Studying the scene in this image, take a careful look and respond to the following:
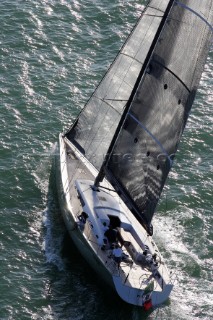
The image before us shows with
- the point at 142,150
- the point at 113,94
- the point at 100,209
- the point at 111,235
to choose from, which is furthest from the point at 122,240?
the point at 113,94

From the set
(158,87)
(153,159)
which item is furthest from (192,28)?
(153,159)

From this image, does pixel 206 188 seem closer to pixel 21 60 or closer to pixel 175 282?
pixel 175 282

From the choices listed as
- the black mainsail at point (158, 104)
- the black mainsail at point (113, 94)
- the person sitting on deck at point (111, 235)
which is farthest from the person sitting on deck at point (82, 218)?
the black mainsail at point (113, 94)

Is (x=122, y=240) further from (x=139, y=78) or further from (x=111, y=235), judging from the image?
(x=139, y=78)

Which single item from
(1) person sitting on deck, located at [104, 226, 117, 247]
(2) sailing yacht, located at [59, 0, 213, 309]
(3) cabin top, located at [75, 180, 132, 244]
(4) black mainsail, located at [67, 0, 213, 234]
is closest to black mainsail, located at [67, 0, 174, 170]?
(2) sailing yacht, located at [59, 0, 213, 309]

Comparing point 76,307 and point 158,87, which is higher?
point 158,87

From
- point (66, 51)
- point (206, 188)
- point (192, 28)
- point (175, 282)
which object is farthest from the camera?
point (66, 51)
